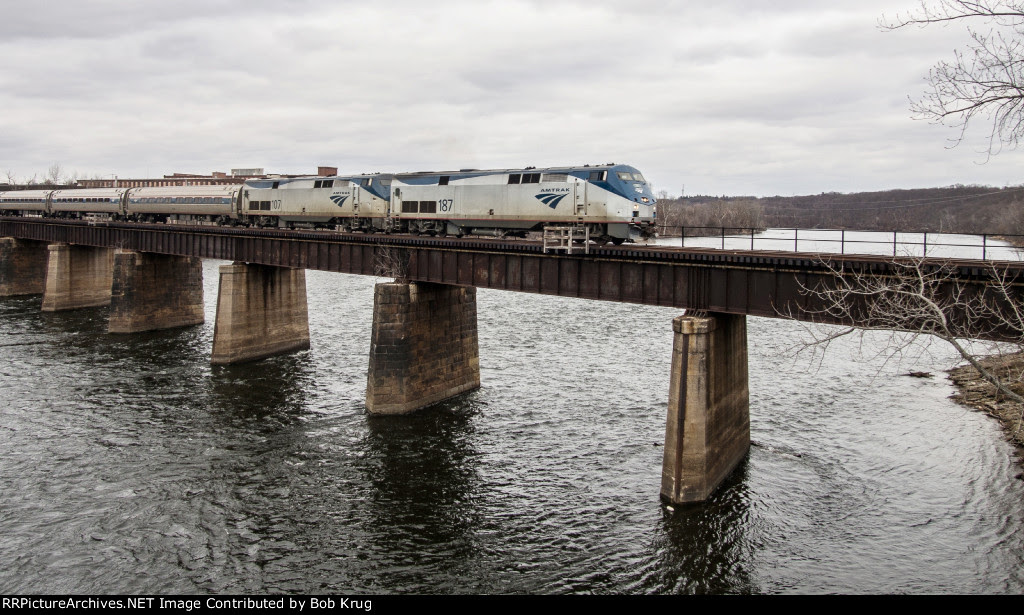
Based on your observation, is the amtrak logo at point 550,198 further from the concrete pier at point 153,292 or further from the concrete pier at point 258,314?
the concrete pier at point 153,292

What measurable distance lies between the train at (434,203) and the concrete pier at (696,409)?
811cm

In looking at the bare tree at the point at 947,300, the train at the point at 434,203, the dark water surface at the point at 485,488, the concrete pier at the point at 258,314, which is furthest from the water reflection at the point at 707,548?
the concrete pier at the point at 258,314

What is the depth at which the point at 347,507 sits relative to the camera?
21.2 metres

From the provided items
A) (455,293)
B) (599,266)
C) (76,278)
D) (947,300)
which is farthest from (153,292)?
(947,300)

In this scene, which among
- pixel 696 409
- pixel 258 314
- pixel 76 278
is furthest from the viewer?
pixel 76 278

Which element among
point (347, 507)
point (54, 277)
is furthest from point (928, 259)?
point (54, 277)

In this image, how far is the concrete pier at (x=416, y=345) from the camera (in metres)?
29.3

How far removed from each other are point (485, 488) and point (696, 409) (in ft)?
24.2

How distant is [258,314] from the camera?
3991 cm

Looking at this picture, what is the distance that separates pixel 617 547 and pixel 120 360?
111 ft

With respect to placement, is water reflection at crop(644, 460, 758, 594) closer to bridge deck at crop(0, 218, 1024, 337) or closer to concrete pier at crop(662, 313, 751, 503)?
concrete pier at crop(662, 313, 751, 503)

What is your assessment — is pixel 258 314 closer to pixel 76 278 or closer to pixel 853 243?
pixel 76 278
